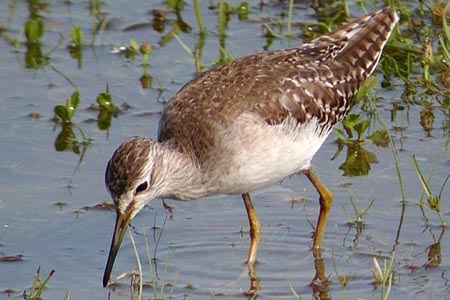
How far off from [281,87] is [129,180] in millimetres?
1258

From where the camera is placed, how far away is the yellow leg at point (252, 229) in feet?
28.0

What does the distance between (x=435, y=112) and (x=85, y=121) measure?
2.53 metres

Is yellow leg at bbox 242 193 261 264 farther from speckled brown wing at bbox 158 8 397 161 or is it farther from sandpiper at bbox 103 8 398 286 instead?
speckled brown wing at bbox 158 8 397 161

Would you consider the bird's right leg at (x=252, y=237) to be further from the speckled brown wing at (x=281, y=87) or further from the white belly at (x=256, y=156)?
the speckled brown wing at (x=281, y=87)

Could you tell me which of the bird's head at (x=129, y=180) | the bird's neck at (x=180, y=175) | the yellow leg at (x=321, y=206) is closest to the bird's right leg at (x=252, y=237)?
the yellow leg at (x=321, y=206)

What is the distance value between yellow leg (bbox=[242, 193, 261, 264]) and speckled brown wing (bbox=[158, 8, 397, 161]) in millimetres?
654

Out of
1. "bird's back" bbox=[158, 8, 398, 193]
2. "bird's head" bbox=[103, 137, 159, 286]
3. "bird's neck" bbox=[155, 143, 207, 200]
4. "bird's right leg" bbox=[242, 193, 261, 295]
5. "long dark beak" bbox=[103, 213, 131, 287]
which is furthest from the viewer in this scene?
"bird's right leg" bbox=[242, 193, 261, 295]

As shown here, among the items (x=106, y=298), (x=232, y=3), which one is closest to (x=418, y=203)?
(x=106, y=298)

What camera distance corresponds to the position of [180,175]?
26.6ft

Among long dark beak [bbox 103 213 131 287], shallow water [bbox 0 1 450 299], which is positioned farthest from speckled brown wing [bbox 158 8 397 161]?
shallow water [bbox 0 1 450 299]

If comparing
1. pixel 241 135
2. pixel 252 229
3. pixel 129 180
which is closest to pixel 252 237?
pixel 252 229

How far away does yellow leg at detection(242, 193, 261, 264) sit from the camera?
8547 mm

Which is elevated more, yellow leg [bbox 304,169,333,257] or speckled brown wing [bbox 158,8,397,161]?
speckled brown wing [bbox 158,8,397,161]

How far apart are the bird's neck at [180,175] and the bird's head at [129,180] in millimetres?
119
